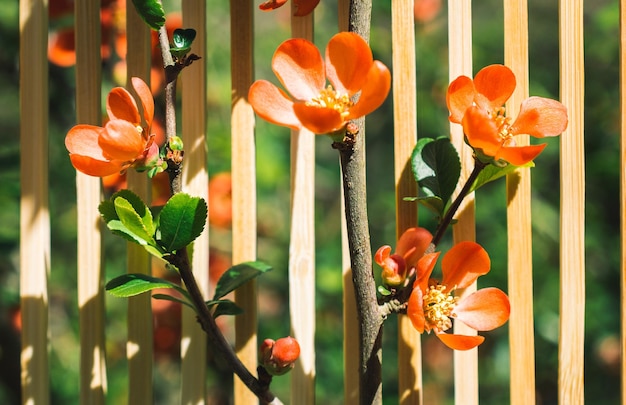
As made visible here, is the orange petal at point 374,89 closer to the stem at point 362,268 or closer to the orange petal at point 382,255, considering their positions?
the stem at point 362,268

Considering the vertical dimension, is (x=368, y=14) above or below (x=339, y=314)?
above

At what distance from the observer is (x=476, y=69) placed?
1.78m

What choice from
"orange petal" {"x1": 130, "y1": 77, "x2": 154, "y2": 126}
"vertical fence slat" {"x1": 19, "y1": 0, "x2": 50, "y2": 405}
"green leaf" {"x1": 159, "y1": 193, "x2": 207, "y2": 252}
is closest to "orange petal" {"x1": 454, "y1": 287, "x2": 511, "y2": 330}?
"green leaf" {"x1": 159, "y1": 193, "x2": 207, "y2": 252}

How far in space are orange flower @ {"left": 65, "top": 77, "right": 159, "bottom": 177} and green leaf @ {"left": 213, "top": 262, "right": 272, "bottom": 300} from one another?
0.21 metres

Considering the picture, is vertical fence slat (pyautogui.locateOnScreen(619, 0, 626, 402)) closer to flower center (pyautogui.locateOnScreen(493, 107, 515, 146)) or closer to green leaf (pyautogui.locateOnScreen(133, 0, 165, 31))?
flower center (pyautogui.locateOnScreen(493, 107, 515, 146))

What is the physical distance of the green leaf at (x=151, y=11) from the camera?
91 centimetres

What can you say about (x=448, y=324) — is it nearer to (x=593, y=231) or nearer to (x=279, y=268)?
(x=279, y=268)

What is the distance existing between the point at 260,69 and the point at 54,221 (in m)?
0.72

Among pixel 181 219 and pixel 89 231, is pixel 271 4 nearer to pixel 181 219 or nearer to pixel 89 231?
pixel 181 219

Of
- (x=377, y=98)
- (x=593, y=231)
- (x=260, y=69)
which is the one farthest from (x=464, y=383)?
(x=260, y=69)

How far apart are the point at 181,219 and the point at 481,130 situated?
13.6 inches

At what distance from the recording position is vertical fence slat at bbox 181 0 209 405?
109 centimetres

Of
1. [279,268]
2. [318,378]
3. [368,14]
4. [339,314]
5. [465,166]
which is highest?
[368,14]

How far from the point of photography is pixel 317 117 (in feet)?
2.69
